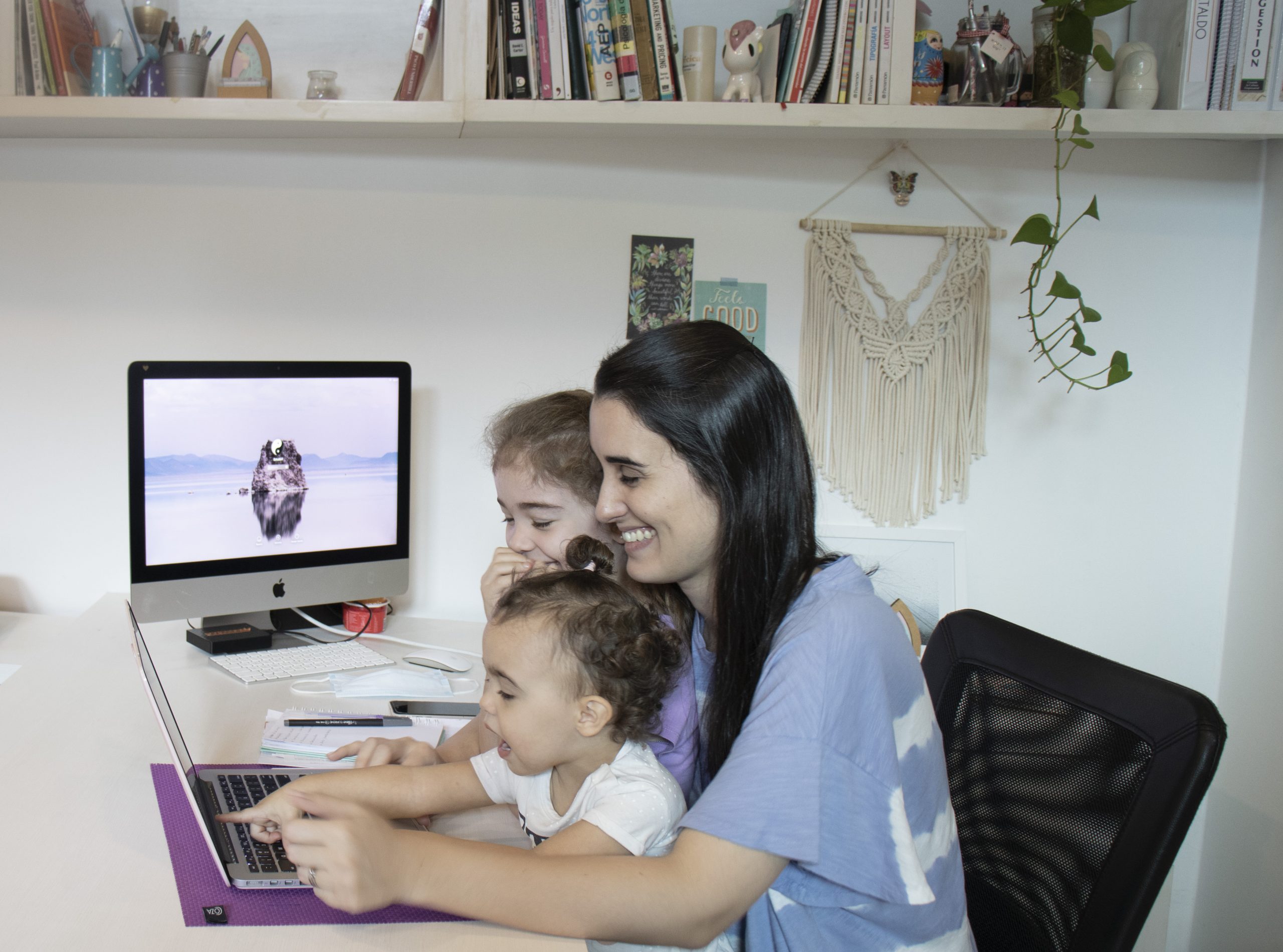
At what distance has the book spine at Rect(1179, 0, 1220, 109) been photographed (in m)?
1.70

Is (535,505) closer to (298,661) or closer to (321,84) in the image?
(298,661)

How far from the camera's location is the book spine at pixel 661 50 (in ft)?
5.51

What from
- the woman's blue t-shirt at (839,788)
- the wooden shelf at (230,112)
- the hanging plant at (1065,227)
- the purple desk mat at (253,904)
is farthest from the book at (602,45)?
the purple desk mat at (253,904)

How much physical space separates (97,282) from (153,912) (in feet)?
4.80

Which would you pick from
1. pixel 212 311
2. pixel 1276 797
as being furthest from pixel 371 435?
pixel 1276 797

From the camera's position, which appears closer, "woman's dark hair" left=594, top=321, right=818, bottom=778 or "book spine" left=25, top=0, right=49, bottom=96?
"woman's dark hair" left=594, top=321, right=818, bottom=778

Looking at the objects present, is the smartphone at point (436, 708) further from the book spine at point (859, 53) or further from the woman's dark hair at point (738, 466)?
the book spine at point (859, 53)

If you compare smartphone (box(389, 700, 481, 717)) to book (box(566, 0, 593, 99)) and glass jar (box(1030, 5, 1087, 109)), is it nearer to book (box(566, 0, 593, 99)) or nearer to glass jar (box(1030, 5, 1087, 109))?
book (box(566, 0, 593, 99))

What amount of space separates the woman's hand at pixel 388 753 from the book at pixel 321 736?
0.05 ft

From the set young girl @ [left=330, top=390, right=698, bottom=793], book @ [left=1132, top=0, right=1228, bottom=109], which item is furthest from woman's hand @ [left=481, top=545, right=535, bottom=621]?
book @ [left=1132, top=0, right=1228, bottom=109]

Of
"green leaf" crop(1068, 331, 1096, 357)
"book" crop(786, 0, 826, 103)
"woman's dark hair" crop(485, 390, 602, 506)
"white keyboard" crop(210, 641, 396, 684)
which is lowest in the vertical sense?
"white keyboard" crop(210, 641, 396, 684)

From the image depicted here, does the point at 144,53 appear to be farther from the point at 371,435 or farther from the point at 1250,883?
the point at 1250,883

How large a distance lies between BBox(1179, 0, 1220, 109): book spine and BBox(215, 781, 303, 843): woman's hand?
1.75 meters

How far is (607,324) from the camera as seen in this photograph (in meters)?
2.03
